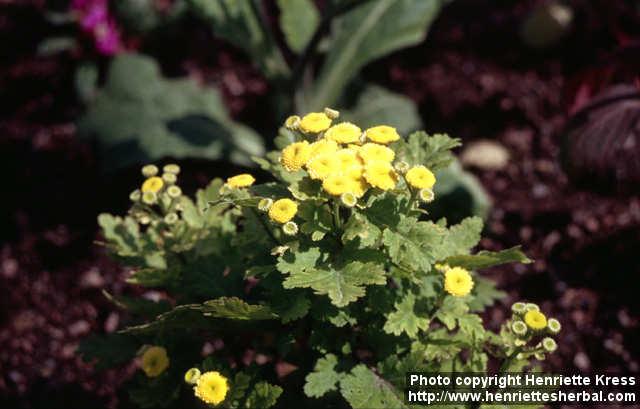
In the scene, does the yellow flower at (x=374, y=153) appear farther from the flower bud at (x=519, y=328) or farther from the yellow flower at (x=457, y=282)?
the flower bud at (x=519, y=328)

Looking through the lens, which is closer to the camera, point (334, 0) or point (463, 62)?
point (334, 0)

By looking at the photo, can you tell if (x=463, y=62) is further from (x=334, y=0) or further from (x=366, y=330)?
(x=366, y=330)

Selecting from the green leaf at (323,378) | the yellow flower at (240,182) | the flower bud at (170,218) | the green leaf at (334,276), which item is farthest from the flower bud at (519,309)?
the flower bud at (170,218)

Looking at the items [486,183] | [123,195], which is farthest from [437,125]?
[123,195]

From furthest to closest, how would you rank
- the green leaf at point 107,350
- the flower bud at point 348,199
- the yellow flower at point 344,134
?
the green leaf at point 107,350, the yellow flower at point 344,134, the flower bud at point 348,199

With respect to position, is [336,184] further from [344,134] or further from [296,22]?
[296,22]

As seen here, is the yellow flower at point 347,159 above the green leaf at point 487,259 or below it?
above
